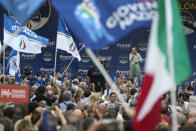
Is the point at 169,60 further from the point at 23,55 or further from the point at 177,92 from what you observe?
the point at 23,55

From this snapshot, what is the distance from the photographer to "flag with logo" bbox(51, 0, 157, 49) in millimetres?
6090

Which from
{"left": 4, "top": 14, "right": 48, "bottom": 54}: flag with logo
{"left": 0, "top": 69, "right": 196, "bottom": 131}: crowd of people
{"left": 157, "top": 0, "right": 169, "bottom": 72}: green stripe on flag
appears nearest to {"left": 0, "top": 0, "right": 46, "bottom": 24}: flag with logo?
{"left": 0, "top": 69, "right": 196, "bottom": 131}: crowd of people

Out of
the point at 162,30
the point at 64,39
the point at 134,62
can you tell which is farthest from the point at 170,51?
the point at 134,62

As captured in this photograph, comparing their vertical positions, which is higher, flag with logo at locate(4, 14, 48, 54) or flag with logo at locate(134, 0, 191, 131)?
flag with logo at locate(4, 14, 48, 54)

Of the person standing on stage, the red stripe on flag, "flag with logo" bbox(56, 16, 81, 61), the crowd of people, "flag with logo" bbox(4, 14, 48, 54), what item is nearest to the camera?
the red stripe on flag

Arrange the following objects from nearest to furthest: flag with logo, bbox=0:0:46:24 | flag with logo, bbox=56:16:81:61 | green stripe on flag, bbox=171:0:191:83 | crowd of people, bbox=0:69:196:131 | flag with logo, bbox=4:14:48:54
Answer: green stripe on flag, bbox=171:0:191:83 → crowd of people, bbox=0:69:196:131 → flag with logo, bbox=0:0:46:24 → flag with logo, bbox=4:14:48:54 → flag with logo, bbox=56:16:81:61

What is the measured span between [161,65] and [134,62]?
14.4 metres

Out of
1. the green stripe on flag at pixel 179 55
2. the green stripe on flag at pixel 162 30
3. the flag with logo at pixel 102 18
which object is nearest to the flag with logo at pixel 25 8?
the flag with logo at pixel 102 18

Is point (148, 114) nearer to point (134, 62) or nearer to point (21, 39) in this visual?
point (21, 39)

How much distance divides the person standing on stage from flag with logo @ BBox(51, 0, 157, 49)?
13464mm

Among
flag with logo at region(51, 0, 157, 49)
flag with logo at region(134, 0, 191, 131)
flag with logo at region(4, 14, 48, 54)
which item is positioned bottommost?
flag with logo at region(134, 0, 191, 131)

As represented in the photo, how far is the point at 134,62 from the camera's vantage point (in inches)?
792

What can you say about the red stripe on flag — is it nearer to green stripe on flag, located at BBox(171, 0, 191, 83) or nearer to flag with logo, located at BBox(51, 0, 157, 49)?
green stripe on flag, located at BBox(171, 0, 191, 83)

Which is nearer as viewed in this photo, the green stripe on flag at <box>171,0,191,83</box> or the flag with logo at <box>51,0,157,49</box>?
the green stripe on flag at <box>171,0,191,83</box>
